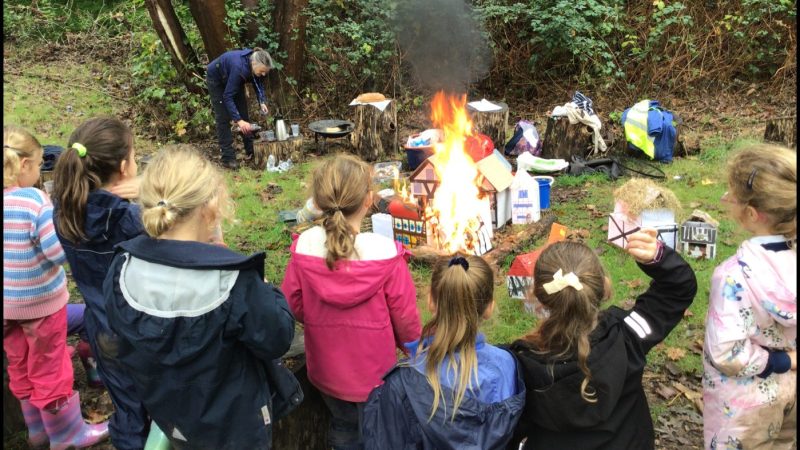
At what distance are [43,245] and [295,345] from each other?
1.35 m

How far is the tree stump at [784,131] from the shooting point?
825 centimetres

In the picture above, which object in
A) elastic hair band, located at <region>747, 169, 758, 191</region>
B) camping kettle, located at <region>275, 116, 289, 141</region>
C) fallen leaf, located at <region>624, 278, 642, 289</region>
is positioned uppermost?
elastic hair band, located at <region>747, 169, 758, 191</region>

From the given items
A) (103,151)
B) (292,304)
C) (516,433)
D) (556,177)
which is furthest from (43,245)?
(556,177)

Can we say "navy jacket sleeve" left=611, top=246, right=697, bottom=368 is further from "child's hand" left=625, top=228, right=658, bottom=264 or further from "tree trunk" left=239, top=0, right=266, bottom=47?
"tree trunk" left=239, top=0, right=266, bottom=47

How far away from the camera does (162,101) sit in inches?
452

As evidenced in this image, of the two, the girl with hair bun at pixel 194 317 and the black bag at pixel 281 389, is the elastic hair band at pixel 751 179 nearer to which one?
the girl with hair bun at pixel 194 317

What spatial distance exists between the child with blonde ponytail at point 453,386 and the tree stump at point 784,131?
7.57 m

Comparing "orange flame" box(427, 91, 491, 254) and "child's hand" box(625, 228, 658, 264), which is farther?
"orange flame" box(427, 91, 491, 254)

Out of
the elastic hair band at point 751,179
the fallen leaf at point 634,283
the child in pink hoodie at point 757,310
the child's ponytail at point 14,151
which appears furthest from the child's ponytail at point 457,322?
the fallen leaf at point 634,283

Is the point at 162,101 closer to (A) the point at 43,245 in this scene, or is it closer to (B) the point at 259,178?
(B) the point at 259,178

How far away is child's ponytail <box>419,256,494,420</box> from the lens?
225 centimetres

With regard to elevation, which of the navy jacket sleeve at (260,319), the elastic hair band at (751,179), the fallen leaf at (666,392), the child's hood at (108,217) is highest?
the elastic hair band at (751,179)

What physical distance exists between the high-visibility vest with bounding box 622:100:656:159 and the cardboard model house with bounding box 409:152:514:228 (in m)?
3.01

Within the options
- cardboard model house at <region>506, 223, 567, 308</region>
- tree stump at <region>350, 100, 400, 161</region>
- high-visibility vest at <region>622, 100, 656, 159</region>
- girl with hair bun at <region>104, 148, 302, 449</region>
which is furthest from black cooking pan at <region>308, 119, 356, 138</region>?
girl with hair bun at <region>104, 148, 302, 449</region>
